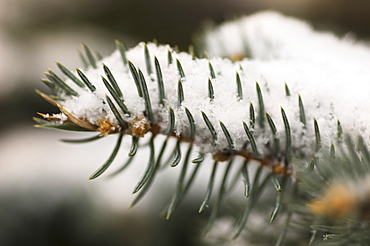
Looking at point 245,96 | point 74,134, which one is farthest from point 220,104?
point 74,134

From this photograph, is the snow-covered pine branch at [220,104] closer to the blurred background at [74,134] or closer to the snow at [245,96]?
the snow at [245,96]

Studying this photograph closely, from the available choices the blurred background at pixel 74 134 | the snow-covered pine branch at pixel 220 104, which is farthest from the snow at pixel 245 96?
the blurred background at pixel 74 134

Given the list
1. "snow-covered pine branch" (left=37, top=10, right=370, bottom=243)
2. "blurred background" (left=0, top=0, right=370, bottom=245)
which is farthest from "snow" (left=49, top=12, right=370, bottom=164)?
"blurred background" (left=0, top=0, right=370, bottom=245)

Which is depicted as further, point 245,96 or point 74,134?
point 74,134

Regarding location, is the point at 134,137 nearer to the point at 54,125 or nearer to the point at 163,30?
the point at 54,125

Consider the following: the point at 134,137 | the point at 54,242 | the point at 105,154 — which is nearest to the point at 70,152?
the point at 105,154

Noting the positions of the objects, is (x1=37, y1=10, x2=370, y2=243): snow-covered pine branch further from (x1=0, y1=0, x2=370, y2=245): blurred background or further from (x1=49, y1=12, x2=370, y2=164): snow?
(x1=0, y1=0, x2=370, y2=245): blurred background

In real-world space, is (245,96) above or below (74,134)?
above

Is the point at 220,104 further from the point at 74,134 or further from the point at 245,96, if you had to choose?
the point at 74,134
